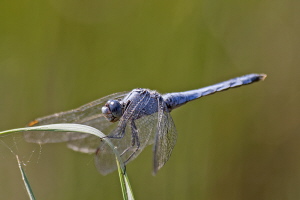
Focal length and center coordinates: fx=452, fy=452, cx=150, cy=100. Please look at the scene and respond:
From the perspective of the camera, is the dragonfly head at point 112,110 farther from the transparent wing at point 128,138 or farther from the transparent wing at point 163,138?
the transparent wing at point 163,138

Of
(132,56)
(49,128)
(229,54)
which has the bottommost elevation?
(49,128)

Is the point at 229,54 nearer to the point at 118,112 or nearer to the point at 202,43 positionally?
the point at 202,43

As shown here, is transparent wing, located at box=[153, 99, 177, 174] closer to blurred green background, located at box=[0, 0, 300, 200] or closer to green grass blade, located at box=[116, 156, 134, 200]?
green grass blade, located at box=[116, 156, 134, 200]

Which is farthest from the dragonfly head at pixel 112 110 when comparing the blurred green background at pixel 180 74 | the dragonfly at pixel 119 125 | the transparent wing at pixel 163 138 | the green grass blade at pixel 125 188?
the blurred green background at pixel 180 74

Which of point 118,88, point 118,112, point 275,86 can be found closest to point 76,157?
point 118,88

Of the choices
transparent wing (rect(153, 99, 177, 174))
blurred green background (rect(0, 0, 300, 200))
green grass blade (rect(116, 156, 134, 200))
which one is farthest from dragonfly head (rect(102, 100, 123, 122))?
blurred green background (rect(0, 0, 300, 200))

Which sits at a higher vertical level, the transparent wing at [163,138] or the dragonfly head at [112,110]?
the dragonfly head at [112,110]
